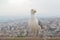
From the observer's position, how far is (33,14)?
317cm

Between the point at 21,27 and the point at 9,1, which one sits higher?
the point at 9,1

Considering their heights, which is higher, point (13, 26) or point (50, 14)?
point (50, 14)

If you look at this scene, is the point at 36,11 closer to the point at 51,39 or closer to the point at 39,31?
the point at 39,31

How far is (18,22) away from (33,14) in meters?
0.39

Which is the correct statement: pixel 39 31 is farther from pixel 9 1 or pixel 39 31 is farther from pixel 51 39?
pixel 9 1

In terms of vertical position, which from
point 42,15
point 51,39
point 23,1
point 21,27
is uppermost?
point 23,1

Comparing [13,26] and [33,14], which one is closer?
[33,14]

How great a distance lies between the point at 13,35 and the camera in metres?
3.31

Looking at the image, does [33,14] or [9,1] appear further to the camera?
[9,1]

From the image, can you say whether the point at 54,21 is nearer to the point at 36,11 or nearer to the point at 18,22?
the point at 36,11

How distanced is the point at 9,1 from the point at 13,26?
1.60 ft

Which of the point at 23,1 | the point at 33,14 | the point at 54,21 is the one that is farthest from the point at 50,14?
the point at 23,1

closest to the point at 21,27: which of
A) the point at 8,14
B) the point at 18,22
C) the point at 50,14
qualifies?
the point at 18,22

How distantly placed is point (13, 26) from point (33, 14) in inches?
19.0
